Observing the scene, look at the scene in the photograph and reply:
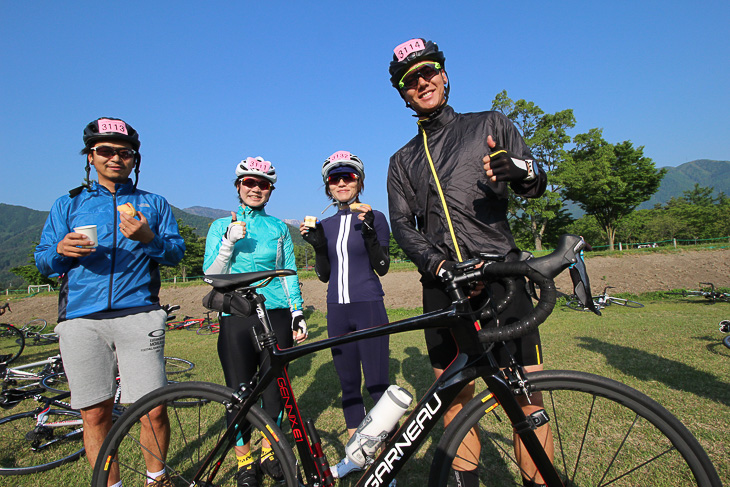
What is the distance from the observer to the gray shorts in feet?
7.87

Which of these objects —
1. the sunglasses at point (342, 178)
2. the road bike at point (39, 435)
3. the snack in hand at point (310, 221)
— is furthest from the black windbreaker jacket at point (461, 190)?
the road bike at point (39, 435)

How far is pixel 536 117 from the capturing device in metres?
33.9

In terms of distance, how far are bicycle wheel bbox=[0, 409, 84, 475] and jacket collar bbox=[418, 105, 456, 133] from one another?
14.8ft

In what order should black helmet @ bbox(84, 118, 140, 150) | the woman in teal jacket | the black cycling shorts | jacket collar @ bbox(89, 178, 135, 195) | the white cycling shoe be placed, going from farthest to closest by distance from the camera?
the woman in teal jacket
jacket collar @ bbox(89, 178, 135, 195)
black helmet @ bbox(84, 118, 140, 150)
the white cycling shoe
the black cycling shorts

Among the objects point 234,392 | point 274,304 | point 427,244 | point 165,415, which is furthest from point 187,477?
point 427,244

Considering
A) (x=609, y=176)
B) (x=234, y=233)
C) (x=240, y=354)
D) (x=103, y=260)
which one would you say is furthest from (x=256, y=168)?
(x=609, y=176)

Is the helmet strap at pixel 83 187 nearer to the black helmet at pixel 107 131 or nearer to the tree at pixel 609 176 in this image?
the black helmet at pixel 107 131

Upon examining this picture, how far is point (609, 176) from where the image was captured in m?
30.4

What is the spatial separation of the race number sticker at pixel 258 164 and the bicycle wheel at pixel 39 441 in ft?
11.0

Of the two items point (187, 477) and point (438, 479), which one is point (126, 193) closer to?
point (187, 477)

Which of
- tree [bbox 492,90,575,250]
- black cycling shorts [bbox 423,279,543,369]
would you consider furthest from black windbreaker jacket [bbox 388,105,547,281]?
tree [bbox 492,90,575,250]

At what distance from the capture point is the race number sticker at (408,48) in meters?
2.28

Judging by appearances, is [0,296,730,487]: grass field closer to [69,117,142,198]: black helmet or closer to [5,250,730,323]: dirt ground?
[69,117,142,198]: black helmet

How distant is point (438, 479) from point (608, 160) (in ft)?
123
